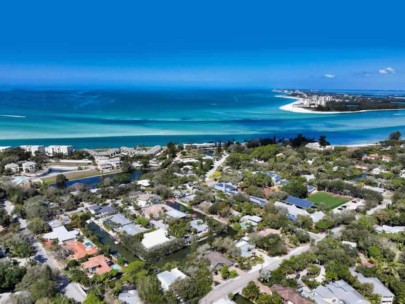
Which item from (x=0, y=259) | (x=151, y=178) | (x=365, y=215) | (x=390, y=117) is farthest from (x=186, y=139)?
(x=390, y=117)

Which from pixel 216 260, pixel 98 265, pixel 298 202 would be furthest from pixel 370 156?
pixel 98 265

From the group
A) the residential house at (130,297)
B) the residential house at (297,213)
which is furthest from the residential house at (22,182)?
the residential house at (297,213)

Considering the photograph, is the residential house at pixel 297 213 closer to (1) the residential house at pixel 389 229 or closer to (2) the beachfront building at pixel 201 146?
(1) the residential house at pixel 389 229

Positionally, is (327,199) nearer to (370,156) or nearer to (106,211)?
(370,156)

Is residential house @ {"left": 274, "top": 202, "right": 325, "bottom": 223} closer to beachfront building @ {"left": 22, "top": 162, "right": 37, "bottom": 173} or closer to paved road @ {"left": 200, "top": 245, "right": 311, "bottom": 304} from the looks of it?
paved road @ {"left": 200, "top": 245, "right": 311, "bottom": 304}

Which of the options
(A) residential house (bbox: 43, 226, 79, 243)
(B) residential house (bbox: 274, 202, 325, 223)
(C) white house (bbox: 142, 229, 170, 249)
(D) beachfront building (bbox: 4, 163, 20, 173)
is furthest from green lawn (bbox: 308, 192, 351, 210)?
(D) beachfront building (bbox: 4, 163, 20, 173)

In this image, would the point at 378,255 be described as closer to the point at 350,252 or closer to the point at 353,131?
the point at 350,252
